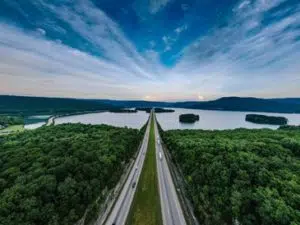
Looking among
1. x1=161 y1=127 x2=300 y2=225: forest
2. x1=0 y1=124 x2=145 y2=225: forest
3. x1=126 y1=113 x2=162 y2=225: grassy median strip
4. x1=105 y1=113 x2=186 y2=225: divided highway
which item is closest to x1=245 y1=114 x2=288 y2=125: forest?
x1=161 y1=127 x2=300 y2=225: forest

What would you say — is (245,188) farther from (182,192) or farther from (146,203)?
(146,203)

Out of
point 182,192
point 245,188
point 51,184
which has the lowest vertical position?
point 182,192

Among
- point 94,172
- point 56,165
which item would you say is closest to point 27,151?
point 56,165

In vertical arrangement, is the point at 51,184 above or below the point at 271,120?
above

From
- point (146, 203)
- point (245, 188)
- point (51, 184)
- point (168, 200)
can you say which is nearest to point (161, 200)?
point (168, 200)

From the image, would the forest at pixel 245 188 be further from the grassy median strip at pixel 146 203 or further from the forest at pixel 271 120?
the forest at pixel 271 120

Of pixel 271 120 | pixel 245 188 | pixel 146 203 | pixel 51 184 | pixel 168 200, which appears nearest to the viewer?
pixel 51 184

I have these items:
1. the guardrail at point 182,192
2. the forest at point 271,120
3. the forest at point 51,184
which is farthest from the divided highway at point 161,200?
the forest at point 271,120

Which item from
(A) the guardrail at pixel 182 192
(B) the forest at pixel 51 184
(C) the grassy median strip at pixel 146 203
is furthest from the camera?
(A) the guardrail at pixel 182 192

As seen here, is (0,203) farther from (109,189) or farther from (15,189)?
(109,189)
